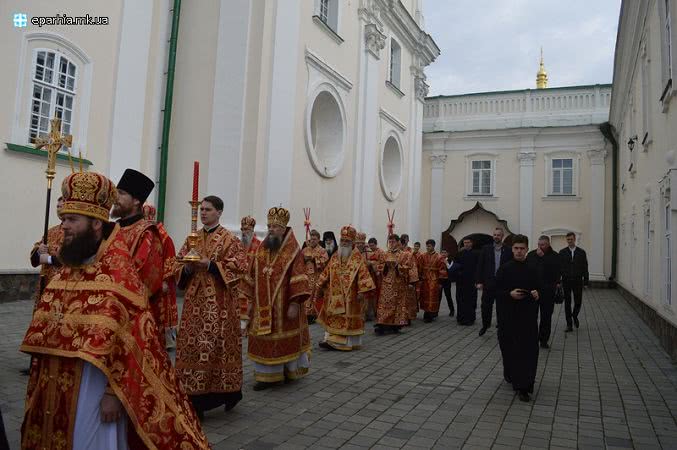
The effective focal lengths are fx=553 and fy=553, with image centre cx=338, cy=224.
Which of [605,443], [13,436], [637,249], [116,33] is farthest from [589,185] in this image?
[13,436]

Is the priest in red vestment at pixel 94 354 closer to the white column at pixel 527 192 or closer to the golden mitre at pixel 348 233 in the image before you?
the golden mitre at pixel 348 233

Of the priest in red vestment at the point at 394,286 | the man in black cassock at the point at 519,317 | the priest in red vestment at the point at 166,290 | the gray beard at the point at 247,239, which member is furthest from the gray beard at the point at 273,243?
the priest in red vestment at the point at 394,286

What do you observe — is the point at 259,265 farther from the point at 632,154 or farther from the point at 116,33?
the point at 632,154

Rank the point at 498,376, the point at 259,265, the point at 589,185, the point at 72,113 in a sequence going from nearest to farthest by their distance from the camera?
1. the point at 259,265
2. the point at 498,376
3. the point at 72,113
4. the point at 589,185

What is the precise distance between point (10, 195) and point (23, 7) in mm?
3168

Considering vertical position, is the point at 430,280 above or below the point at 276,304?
above

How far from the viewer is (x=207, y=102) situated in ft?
41.8

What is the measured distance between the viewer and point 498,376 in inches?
261

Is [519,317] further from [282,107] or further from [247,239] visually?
[282,107]

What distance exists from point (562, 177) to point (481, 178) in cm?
341

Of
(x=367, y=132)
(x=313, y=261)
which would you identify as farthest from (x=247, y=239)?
(x=367, y=132)

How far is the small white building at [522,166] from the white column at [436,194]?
0.05 m

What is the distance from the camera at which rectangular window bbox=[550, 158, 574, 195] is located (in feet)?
77.7

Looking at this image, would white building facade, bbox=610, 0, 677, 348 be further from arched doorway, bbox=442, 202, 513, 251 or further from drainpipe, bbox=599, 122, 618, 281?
arched doorway, bbox=442, 202, 513, 251
